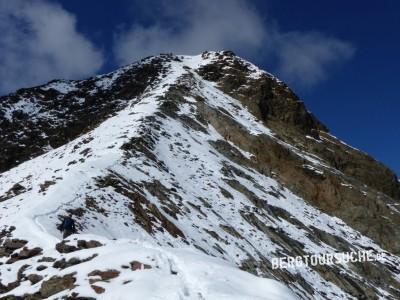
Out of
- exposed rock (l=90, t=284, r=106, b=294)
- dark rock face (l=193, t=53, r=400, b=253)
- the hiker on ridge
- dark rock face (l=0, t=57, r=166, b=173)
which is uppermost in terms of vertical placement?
dark rock face (l=0, t=57, r=166, b=173)

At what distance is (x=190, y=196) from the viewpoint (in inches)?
1153

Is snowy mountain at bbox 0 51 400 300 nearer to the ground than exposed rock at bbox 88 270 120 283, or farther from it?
farther from it

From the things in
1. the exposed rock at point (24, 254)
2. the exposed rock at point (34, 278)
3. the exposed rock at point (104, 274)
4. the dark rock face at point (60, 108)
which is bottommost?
the exposed rock at point (104, 274)

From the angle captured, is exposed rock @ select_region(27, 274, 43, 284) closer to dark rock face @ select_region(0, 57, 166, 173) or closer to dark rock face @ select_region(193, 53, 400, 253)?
dark rock face @ select_region(193, 53, 400, 253)

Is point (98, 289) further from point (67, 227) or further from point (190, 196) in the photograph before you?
point (190, 196)

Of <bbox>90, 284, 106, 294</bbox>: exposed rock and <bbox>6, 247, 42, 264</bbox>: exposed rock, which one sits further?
<bbox>6, 247, 42, 264</bbox>: exposed rock

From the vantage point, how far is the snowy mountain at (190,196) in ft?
41.9

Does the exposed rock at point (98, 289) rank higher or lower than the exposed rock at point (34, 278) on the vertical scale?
lower

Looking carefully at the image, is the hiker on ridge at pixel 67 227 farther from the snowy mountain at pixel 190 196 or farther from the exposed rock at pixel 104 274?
the exposed rock at pixel 104 274

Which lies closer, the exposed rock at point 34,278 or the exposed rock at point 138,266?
the exposed rock at point 138,266

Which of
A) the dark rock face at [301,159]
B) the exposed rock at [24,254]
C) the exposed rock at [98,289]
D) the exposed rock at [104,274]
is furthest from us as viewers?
the dark rock face at [301,159]

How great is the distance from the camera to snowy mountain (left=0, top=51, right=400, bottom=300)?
503 inches

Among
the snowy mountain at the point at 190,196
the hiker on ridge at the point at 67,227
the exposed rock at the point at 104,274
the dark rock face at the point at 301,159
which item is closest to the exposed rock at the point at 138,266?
Answer: the snowy mountain at the point at 190,196

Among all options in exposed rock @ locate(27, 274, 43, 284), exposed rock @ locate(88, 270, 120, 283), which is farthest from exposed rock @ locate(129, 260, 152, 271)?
exposed rock @ locate(27, 274, 43, 284)
